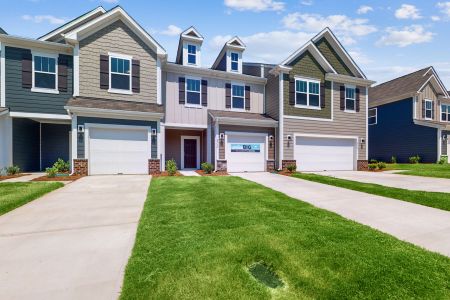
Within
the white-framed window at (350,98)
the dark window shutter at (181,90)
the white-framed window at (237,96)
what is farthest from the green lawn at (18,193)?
the white-framed window at (350,98)

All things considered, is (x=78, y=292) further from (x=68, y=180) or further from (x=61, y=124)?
(x=61, y=124)

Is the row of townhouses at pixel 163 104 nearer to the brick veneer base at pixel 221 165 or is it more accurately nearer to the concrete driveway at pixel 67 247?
the brick veneer base at pixel 221 165

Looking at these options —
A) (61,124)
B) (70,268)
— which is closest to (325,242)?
(70,268)

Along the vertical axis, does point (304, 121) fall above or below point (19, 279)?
above

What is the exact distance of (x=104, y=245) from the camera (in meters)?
3.66

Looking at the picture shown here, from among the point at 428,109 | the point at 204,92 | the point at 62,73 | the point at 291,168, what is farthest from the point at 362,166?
the point at 62,73

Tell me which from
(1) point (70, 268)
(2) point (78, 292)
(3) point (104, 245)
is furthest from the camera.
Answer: (3) point (104, 245)

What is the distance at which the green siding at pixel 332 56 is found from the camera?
1631cm

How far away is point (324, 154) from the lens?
614 inches

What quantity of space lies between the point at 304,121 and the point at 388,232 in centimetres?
1155

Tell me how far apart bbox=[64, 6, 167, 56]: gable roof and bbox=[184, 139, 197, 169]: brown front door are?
6.11m

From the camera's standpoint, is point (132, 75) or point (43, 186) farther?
point (132, 75)

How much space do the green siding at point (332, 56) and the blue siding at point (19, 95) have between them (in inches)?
663

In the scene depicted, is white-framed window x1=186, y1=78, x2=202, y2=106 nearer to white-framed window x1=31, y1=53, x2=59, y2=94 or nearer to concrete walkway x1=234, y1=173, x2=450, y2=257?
white-framed window x1=31, y1=53, x2=59, y2=94
